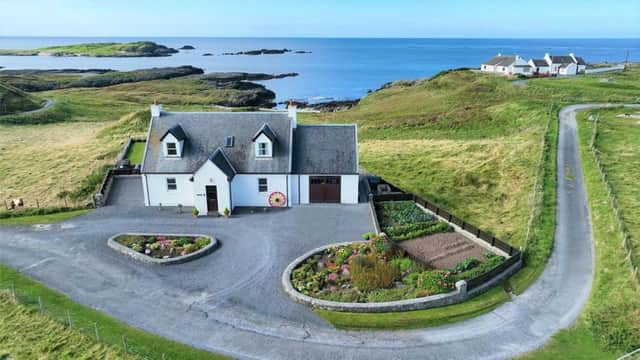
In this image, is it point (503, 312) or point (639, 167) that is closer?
point (503, 312)

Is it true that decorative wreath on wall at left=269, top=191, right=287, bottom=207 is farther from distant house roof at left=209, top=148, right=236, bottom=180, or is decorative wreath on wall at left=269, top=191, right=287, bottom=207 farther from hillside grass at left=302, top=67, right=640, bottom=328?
hillside grass at left=302, top=67, right=640, bottom=328

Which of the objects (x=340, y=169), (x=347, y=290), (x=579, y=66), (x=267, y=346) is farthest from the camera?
(x=579, y=66)

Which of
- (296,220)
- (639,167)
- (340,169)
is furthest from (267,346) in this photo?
(639,167)

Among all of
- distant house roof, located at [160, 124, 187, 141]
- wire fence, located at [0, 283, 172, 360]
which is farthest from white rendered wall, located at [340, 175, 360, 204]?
wire fence, located at [0, 283, 172, 360]

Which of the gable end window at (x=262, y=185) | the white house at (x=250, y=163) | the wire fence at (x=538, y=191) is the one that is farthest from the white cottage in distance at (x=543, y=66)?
the gable end window at (x=262, y=185)

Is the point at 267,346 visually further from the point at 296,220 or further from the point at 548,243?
the point at 548,243

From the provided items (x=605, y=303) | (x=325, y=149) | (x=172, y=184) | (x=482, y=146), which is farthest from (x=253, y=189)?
(x=482, y=146)

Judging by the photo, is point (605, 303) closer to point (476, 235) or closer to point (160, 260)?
point (476, 235)
